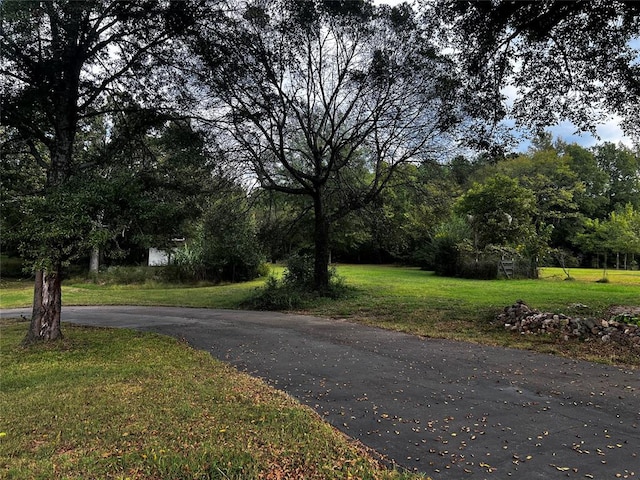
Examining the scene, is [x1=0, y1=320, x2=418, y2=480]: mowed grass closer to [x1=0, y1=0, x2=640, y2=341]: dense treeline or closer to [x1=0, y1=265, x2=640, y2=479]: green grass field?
[x1=0, y1=265, x2=640, y2=479]: green grass field

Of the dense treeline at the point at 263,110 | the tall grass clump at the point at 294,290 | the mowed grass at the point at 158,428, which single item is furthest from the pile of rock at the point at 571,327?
the tall grass clump at the point at 294,290

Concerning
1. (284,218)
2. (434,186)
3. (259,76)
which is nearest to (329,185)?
(284,218)

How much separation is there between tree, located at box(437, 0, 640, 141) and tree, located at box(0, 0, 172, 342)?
19.9 feet

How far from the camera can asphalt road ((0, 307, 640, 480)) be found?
10.3 feet

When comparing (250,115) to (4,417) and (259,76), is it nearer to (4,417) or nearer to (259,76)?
(259,76)

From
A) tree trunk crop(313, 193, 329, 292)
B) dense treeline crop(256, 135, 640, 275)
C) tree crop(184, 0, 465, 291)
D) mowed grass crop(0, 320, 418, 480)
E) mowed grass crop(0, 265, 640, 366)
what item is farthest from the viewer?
dense treeline crop(256, 135, 640, 275)

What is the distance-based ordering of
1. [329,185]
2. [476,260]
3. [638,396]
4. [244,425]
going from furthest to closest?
[476,260], [329,185], [638,396], [244,425]

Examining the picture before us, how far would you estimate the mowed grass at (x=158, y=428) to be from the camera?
2.83 m

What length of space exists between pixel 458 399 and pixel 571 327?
4.22 meters

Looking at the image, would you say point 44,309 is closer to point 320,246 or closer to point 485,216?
point 320,246

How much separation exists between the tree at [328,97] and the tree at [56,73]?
1.73m

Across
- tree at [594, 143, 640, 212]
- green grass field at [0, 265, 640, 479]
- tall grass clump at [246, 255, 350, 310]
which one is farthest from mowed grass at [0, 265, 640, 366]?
tree at [594, 143, 640, 212]

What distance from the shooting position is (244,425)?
11.6ft

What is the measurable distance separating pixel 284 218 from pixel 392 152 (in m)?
4.73
